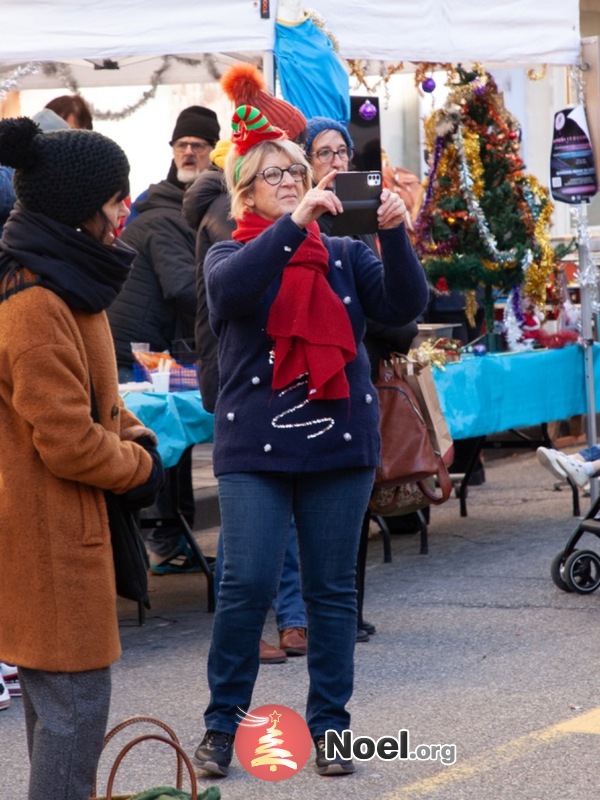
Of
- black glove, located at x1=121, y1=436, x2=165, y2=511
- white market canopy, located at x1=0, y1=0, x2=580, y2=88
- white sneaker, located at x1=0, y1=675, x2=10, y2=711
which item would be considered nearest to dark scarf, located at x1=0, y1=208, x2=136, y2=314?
black glove, located at x1=121, y1=436, x2=165, y2=511

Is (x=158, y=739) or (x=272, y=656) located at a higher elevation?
(x=158, y=739)

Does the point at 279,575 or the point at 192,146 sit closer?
the point at 279,575

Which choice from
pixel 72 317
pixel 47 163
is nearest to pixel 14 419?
pixel 72 317

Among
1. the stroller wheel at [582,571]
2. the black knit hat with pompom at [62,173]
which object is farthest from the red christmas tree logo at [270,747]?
the stroller wheel at [582,571]

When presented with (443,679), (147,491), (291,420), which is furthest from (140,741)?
(443,679)

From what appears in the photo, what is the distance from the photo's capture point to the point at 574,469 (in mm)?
6680

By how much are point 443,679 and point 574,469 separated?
70.9 inches

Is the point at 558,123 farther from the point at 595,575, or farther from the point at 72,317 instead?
the point at 72,317

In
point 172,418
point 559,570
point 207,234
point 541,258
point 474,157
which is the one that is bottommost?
point 559,570

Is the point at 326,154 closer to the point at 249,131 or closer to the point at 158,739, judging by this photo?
the point at 249,131

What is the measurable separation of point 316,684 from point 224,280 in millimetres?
1188

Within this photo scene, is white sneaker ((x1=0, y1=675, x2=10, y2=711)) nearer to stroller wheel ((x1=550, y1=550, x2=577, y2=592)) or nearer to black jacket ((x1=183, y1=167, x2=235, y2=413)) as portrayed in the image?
black jacket ((x1=183, y1=167, x2=235, y2=413))

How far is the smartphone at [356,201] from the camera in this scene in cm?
402

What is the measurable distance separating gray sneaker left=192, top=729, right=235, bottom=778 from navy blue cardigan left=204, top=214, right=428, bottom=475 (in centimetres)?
76
